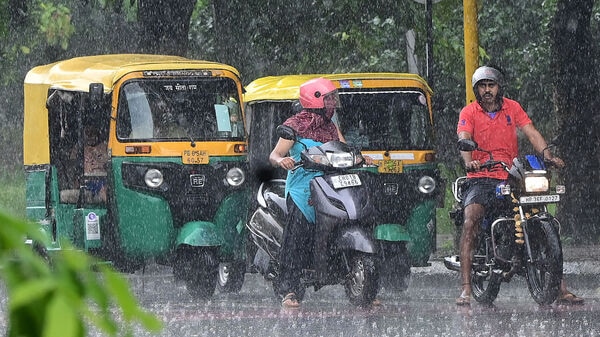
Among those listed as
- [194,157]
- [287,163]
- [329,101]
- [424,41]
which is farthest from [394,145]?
[424,41]

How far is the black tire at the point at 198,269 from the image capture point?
12.7 meters

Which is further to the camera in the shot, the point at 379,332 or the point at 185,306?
the point at 185,306

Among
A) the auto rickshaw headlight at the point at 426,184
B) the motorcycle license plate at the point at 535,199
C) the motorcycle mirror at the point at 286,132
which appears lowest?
the motorcycle license plate at the point at 535,199

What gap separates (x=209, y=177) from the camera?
12.8 m

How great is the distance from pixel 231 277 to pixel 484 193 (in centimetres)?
306

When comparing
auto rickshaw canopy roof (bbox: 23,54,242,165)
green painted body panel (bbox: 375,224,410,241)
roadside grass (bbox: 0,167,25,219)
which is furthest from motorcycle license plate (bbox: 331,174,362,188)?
roadside grass (bbox: 0,167,25,219)

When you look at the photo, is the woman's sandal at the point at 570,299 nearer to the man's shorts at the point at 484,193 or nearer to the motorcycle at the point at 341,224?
the man's shorts at the point at 484,193

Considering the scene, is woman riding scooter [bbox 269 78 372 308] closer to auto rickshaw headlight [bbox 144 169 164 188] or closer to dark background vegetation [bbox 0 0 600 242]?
auto rickshaw headlight [bbox 144 169 164 188]

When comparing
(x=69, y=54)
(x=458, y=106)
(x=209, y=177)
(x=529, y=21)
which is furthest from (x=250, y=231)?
(x=69, y=54)

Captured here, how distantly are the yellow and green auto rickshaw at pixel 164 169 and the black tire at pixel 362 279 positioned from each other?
174 cm

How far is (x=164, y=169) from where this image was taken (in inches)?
497

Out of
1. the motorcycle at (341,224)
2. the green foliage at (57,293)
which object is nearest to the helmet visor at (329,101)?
the motorcycle at (341,224)

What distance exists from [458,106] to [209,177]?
11.7 meters

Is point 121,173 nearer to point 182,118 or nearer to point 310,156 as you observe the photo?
point 182,118
